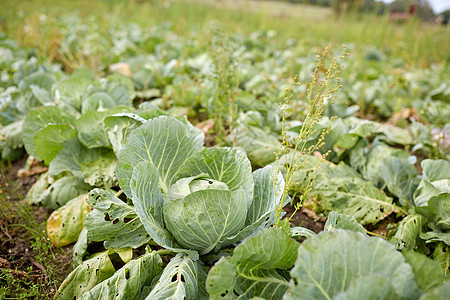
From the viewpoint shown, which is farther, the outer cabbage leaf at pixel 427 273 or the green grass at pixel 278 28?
the green grass at pixel 278 28

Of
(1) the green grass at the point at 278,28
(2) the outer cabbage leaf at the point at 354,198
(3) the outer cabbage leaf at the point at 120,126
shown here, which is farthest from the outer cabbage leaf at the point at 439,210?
(1) the green grass at the point at 278,28

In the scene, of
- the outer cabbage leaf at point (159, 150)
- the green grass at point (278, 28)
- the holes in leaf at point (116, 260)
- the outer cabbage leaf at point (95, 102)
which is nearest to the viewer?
the outer cabbage leaf at point (159, 150)

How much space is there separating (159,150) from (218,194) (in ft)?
1.80

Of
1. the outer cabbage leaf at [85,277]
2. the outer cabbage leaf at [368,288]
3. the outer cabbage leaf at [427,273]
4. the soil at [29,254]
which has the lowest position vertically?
the soil at [29,254]

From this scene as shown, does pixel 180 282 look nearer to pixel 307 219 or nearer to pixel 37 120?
pixel 307 219

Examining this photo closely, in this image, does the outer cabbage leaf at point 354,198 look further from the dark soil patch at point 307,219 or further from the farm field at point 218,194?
the dark soil patch at point 307,219

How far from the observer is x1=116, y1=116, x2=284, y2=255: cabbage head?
157 cm

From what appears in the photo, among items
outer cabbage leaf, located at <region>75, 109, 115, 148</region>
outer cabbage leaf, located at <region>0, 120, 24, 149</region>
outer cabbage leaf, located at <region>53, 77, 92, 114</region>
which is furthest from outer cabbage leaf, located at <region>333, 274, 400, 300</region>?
outer cabbage leaf, located at <region>0, 120, 24, 149</region>

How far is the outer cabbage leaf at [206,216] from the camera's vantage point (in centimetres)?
154

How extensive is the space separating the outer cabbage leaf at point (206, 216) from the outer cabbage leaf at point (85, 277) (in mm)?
532

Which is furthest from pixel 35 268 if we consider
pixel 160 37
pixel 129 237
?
pixel 160 37

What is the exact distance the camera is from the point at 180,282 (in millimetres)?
1518

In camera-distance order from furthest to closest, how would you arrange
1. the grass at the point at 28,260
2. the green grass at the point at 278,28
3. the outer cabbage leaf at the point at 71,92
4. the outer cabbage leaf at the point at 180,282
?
the green grass at the point at 278,28 < the outer cabbage leaf at the point at 71,92 < the grass at the point at 28,260 < the outer cabbage leaf at the point at 180,282

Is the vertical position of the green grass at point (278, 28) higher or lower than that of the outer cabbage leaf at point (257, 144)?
higher
